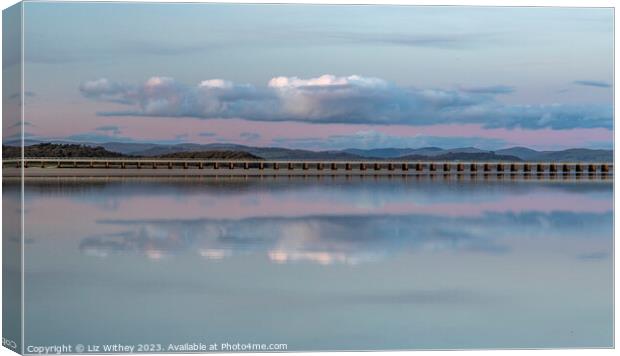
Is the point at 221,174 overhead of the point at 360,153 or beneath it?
beneath

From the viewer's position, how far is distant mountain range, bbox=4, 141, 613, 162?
13.7 m

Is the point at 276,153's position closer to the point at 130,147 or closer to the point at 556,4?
the point at 130,147

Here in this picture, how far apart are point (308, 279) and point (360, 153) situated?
232 centimetres

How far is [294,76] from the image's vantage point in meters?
13.3

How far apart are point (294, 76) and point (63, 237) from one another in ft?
9.28

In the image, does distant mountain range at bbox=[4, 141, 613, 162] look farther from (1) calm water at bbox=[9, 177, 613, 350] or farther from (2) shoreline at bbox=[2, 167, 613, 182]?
(1) calm water at bbox=[9, 177, 613, 350]

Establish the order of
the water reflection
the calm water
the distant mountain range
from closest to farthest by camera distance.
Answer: the calm water
the water reflection
the distant mountain range

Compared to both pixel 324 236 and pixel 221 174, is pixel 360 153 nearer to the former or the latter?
pixel 324 236

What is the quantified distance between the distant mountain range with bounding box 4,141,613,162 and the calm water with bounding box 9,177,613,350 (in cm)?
66

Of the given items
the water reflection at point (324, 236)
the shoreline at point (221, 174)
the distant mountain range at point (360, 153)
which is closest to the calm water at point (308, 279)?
the water reflection at point (324, 236)

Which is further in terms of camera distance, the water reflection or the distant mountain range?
the distant mountain range

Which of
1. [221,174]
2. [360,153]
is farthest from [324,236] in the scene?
[221,174]

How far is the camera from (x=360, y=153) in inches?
567

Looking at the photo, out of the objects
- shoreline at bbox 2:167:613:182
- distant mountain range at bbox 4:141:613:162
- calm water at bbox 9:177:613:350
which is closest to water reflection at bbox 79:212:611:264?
calm water at bbox 9:177:613:350
